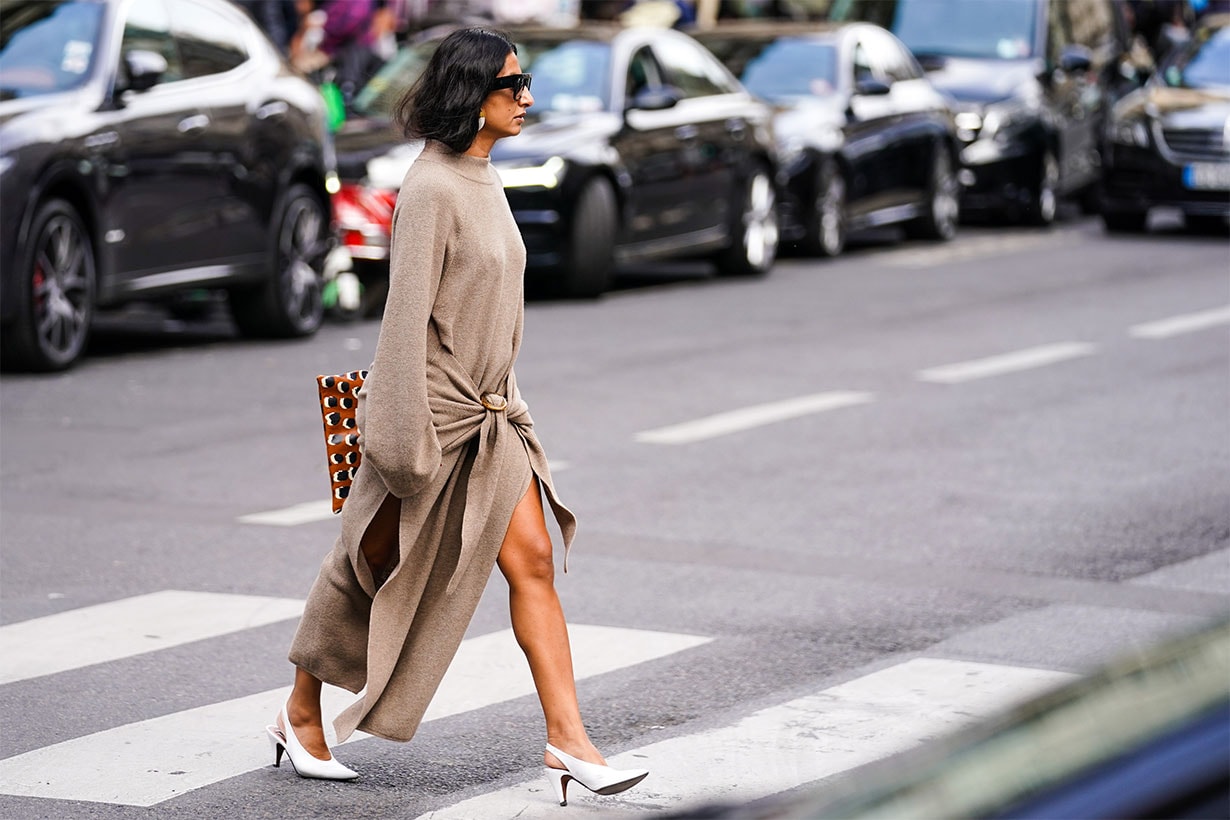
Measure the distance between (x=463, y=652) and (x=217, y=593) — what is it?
1.00 m

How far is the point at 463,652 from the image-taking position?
6.40 metres

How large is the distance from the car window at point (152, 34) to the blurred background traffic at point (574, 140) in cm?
2

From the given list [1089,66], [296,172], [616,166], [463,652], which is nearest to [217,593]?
[463,652]

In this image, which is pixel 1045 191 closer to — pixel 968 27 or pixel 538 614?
pixel 968 27

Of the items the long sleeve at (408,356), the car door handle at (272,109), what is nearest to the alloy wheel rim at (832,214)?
the car door handle at (272,109)

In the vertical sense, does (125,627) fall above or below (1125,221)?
above

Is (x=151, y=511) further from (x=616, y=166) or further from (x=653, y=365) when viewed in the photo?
(x=616, y=166)

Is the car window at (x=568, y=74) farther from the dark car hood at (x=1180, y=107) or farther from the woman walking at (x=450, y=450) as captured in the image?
the woman walking at (x=450, y=450)

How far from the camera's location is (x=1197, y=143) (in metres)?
19.8

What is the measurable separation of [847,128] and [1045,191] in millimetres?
3378

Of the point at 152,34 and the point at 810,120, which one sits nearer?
the point at 152,34

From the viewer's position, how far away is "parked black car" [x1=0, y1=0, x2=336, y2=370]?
11.2 m

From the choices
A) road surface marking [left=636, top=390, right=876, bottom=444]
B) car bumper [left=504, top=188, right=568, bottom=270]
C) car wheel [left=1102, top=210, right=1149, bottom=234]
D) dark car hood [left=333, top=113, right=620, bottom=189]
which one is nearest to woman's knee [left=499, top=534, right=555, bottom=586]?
road surface marking [left=636, top=390, right=876, bottom=444]

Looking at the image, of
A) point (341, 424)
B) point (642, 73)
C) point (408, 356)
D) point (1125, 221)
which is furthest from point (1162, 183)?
point (408, 356)
